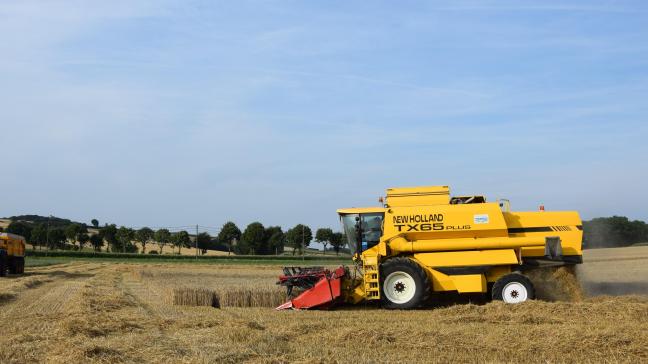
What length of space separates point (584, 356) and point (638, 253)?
80.1 feet

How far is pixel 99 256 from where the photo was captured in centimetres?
5975

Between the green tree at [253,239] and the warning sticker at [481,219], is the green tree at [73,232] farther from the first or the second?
the warning sticker at [481,219]

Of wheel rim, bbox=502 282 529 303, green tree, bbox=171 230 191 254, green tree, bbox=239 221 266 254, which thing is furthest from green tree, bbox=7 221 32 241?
wheel rim, bbox=502 282 529 303

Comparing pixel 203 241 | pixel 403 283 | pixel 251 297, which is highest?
pixel 203 241

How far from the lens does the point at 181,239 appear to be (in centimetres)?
7725

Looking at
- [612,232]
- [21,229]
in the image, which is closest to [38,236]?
[21,229]

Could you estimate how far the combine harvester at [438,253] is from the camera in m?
13.8

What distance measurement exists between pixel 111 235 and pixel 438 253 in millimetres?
74301

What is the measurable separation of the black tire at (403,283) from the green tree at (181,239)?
6449 centimetres

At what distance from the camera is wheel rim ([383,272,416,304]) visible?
13.8 metres

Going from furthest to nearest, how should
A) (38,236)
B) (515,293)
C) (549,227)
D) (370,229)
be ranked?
(38,236)
(370,229)
(549,227)
(515,293)

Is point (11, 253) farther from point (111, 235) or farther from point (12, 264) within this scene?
point (111, 235)

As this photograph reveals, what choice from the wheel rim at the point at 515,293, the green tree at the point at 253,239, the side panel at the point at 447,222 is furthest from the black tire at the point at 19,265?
the green tree at the point at 253,239

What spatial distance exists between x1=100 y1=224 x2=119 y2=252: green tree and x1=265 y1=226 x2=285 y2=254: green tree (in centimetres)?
1898
